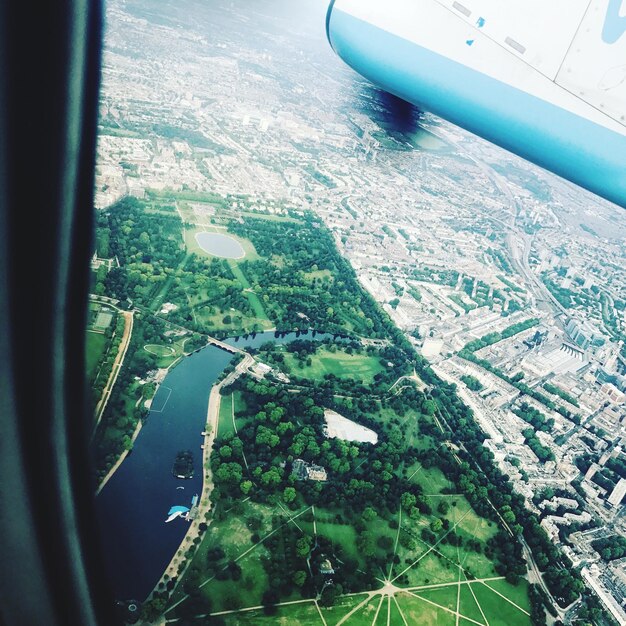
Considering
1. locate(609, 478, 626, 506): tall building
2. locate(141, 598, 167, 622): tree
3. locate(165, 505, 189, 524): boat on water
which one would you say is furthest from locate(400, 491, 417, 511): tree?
locate(609, 478, 626, 506): tall building

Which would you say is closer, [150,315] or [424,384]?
[150,315]

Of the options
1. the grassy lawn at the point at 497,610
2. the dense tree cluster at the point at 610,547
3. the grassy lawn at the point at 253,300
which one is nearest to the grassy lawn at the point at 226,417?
the grassy lawn at the point at 253,300

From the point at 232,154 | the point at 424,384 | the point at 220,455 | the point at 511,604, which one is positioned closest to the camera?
the point at 511,604

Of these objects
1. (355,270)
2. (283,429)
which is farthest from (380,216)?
(283,429)

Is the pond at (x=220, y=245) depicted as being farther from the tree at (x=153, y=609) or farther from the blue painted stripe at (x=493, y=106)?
the blue painted stripe at (x=493, y=106)

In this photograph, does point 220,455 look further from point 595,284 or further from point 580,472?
point 595,284
